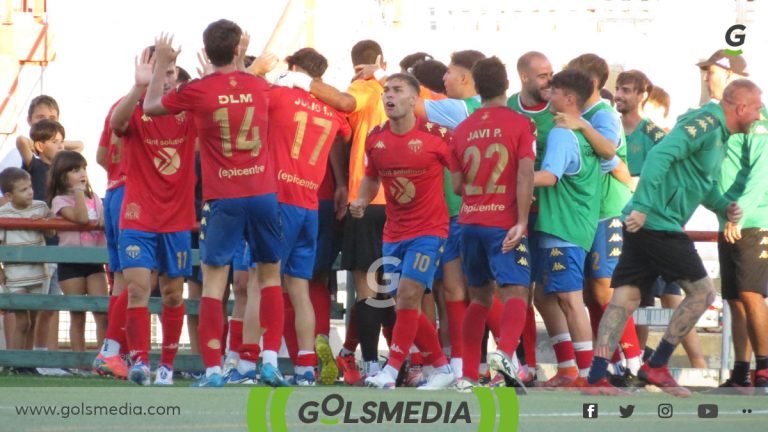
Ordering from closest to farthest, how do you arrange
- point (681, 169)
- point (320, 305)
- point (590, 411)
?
point (590, 411), point (681, 169), point (320, 305)

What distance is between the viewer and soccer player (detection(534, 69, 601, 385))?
9500 millimetres

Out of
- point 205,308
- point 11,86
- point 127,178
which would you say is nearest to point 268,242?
point 205,308

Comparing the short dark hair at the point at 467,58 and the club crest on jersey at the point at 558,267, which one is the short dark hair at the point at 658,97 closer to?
the short dark hair at the point at 467,58

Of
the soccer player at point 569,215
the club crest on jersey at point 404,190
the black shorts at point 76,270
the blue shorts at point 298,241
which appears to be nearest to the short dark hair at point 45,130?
the black shorts at point 76,270

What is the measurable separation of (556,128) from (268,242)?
1.90m

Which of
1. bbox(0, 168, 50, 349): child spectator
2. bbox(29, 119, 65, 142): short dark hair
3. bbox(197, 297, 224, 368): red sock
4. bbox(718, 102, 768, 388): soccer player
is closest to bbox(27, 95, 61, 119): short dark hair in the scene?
bbox(29, 119, 65, 142): short dark hair

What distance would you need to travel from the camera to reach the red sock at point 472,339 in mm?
9250

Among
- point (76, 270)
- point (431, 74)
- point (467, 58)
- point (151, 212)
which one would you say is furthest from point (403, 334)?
point (76, 270)

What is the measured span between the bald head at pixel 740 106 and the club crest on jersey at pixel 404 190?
77.8 inches

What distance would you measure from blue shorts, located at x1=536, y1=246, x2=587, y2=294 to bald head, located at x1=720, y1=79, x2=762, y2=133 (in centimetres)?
122

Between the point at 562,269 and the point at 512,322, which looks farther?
the point at 562,269

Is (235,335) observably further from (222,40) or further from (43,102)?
(43,102)

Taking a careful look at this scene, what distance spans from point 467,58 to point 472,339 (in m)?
2.09

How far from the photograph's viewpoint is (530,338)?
10.3 m
